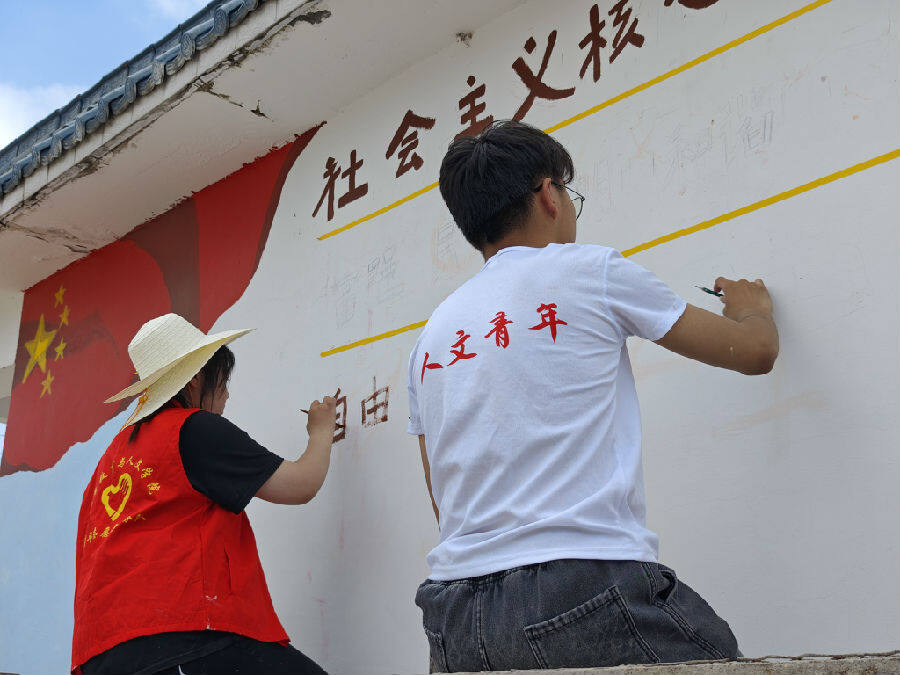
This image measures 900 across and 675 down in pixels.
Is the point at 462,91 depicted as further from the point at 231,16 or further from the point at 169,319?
the point at 169,319

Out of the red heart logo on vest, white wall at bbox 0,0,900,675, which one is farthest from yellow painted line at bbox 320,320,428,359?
the red heart logo on vest

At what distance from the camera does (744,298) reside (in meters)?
2.07

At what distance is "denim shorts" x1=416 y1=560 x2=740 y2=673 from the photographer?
148 centimetres

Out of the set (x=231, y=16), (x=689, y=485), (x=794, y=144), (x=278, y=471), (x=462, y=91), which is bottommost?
(x=689, y=485)

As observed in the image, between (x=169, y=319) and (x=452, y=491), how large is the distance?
1389 mm

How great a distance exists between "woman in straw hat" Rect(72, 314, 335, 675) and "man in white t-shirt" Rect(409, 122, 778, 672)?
80cm

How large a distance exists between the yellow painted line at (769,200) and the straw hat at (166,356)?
44.3 inches

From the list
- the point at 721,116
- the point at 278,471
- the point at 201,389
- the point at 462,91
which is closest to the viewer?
the point at 721,116

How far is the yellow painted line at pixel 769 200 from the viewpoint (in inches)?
80.0

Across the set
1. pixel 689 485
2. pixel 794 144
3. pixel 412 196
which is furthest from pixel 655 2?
pixel 689 485

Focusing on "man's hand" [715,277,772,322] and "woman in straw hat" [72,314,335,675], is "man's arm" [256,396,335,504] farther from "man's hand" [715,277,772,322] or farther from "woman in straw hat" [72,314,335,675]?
"man's hand" [715,277,772,322]

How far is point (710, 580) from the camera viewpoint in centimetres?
211

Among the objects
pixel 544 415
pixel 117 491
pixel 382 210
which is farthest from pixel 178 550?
pixel 382 210

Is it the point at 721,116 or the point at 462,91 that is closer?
the point at 721,116
